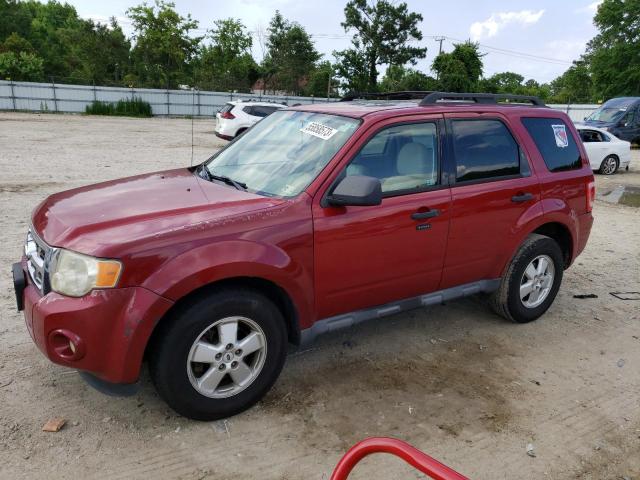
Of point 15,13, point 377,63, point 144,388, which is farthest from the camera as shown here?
point 15,13

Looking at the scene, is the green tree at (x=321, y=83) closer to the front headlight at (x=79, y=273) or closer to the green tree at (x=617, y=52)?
the green tree at (x=617, y=52)

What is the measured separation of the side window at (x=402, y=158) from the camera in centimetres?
348

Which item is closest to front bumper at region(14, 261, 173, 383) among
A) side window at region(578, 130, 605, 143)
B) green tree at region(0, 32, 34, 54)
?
side window at region(578, 130, 605, 143)

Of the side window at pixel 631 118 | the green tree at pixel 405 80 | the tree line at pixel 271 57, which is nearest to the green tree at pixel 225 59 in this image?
the tree line at pixel 271 57

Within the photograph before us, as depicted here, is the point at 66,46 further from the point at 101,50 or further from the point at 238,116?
the point at 238,116

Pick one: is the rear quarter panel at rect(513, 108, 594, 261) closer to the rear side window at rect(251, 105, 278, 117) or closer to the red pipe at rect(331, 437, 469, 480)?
the red pipe at rect(331, 437, 469, 480)

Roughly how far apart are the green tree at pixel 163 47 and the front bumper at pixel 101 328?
46.9 metres

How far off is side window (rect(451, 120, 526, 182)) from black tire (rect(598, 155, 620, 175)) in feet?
40.3

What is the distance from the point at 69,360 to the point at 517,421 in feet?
8.60

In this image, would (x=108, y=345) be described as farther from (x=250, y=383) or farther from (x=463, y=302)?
(x=463, y=302)

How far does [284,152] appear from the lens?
368cm

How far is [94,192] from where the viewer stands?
3523mm

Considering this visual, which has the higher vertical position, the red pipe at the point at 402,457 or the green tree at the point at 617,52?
the green tree at the point at 617,52

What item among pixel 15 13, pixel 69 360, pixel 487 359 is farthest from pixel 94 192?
pixel 15 13
